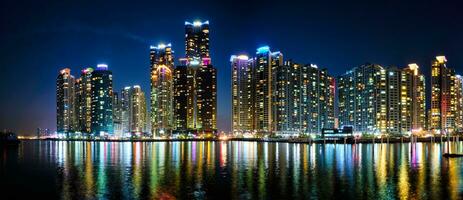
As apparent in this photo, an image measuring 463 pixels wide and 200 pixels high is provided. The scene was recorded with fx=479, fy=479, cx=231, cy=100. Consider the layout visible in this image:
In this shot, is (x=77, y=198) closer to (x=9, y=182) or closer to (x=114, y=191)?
(x=114, y=191)

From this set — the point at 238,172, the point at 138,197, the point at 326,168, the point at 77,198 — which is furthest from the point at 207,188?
the point at 326,168

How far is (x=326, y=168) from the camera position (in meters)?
60.9

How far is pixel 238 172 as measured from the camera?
55.8 metres

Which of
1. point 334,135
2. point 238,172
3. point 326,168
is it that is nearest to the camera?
point 238,172

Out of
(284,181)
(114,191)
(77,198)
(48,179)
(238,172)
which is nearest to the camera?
(77,198)

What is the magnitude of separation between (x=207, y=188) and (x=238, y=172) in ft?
47.7

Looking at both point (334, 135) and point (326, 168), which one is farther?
point (334, 135)

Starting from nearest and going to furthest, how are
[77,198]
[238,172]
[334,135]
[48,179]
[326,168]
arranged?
[77,198], [48,179], [238,172], [326,168], [334,135]

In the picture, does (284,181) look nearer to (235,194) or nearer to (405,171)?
(235,194)

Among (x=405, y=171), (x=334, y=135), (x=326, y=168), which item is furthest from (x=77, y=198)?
(x=334, y=135)

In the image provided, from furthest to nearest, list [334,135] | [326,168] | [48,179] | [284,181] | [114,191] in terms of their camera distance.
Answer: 1. [334,135]
2. [326,168]
3. [48,179]
4. [284,181]
5. [114,191]

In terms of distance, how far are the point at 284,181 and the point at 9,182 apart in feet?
89.4

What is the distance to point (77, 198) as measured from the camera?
120ft

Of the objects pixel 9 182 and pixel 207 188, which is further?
pixel 9 182
